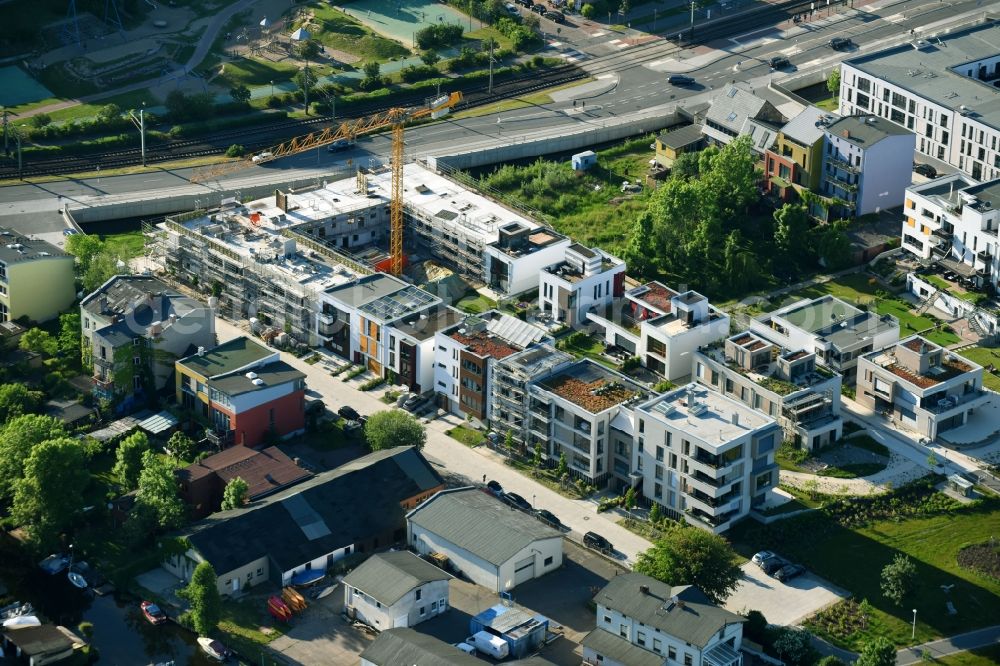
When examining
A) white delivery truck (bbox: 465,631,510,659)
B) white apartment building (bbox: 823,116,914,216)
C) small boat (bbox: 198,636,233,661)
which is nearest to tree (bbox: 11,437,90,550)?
small boat (bbox: 198,636,233,661)

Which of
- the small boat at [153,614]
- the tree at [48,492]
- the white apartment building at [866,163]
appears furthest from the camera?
the white apartment building at [866,163]

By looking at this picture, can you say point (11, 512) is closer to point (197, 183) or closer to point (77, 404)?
point (77, 404)

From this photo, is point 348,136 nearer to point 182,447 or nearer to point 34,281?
point 34,281

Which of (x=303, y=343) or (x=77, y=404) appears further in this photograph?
(x=303, y=343)

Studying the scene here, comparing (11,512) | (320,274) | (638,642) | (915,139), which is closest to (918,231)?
(915,139)

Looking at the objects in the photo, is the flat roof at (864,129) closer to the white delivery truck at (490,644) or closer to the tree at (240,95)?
the tree at (240,95)

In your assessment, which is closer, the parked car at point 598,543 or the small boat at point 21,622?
the small boat at point 21,622

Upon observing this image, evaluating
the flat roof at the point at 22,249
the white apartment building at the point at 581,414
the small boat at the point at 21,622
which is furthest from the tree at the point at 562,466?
the flat roof at the point at 22,249
